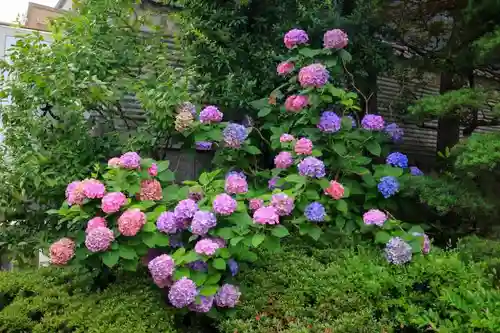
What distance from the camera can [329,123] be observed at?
3.04 meters

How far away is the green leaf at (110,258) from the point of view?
7.65 feet

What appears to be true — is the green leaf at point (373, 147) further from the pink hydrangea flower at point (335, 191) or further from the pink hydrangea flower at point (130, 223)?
the pink hydrangea flower at point (130, 223)

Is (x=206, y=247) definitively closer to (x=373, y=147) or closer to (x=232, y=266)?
(x=232, y=266)

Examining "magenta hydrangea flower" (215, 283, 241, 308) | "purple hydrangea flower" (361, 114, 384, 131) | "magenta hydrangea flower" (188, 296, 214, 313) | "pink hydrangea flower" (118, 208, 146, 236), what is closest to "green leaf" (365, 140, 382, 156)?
"purple hydrangea flower" (361, 114, 384, 131)

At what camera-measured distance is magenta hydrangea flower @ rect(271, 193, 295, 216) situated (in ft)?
8.41

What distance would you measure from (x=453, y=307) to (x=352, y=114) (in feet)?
6.21

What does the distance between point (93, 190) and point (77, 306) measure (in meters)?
0.66

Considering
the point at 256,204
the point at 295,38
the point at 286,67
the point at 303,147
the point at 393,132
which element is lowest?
the point at 256,204

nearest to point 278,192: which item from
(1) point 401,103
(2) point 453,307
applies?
(2) point 453,307

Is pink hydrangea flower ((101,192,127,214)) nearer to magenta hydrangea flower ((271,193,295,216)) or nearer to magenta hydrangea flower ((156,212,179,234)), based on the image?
magenta hydrangea flower ((156,212,179,234))

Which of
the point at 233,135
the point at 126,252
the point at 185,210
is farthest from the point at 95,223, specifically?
the point at 233,135

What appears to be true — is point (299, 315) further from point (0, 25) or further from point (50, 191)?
point (0, 25)

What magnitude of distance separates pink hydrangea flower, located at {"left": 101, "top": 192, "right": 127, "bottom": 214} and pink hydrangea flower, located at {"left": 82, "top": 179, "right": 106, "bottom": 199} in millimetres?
43

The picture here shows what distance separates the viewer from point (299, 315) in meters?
2.27
